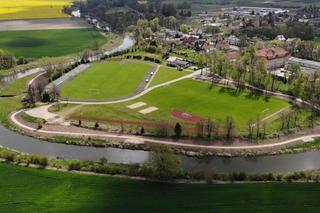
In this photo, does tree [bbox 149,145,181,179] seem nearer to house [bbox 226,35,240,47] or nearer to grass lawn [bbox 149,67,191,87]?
grass lawn [bbox 149,67,191,87]

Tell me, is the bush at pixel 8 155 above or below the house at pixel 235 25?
below

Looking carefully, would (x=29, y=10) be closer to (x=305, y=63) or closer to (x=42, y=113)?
(x=42, y=113)

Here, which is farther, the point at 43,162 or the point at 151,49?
the point at 151,49

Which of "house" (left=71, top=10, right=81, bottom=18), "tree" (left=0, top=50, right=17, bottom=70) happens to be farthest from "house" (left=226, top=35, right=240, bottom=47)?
"house" (left=71, top=10, right=81, bottom=18)

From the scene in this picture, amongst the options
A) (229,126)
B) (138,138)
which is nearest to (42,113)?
(138,138)

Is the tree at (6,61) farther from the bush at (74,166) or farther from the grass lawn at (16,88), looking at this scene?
the bush at (74,166)

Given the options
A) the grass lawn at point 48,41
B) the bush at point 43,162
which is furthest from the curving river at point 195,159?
the grass lawn at point 48,41
